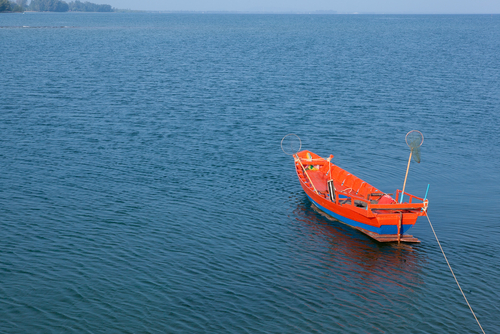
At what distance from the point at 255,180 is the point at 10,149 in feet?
67.2

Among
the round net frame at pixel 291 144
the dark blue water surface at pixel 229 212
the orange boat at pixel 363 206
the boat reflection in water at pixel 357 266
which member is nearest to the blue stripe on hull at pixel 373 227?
the orange boat at pixel 363 206

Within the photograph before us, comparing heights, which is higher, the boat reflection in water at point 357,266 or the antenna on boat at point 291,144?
the antenna on boat at point 291,144

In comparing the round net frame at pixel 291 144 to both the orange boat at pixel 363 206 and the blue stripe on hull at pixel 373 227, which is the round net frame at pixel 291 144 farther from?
the blue stripe on hull at pixel 373 227

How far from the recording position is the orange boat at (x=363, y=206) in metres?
24.6

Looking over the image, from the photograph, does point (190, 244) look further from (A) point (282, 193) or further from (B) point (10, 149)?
(B) point (10, 149)

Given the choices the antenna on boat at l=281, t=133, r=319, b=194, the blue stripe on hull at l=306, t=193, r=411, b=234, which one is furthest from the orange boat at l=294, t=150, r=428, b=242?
the antenna on boat at l=281, t=133, r=319, b=194

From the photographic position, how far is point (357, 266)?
22.9 metres

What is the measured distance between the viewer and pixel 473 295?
67.5ft

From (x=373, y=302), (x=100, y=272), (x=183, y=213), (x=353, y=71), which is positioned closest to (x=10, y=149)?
(x=183, y=213)

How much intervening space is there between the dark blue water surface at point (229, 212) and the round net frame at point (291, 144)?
868 millimetres

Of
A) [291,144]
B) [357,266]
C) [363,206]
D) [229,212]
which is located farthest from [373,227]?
[291,144]

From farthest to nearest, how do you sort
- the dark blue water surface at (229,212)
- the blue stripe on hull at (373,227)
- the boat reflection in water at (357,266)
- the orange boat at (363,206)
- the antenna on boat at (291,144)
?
the antenna on boat at (291,144) → the blue stripe on hull at (373,227) → the orange boat at (363,206) → the boat reflection in water at (357,266) → the dark blue water surface at (229,212)

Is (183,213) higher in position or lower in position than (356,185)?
lower

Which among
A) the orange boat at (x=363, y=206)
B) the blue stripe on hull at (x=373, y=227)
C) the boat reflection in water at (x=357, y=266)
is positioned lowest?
the boat reflection in water at (x=357, y=266)
